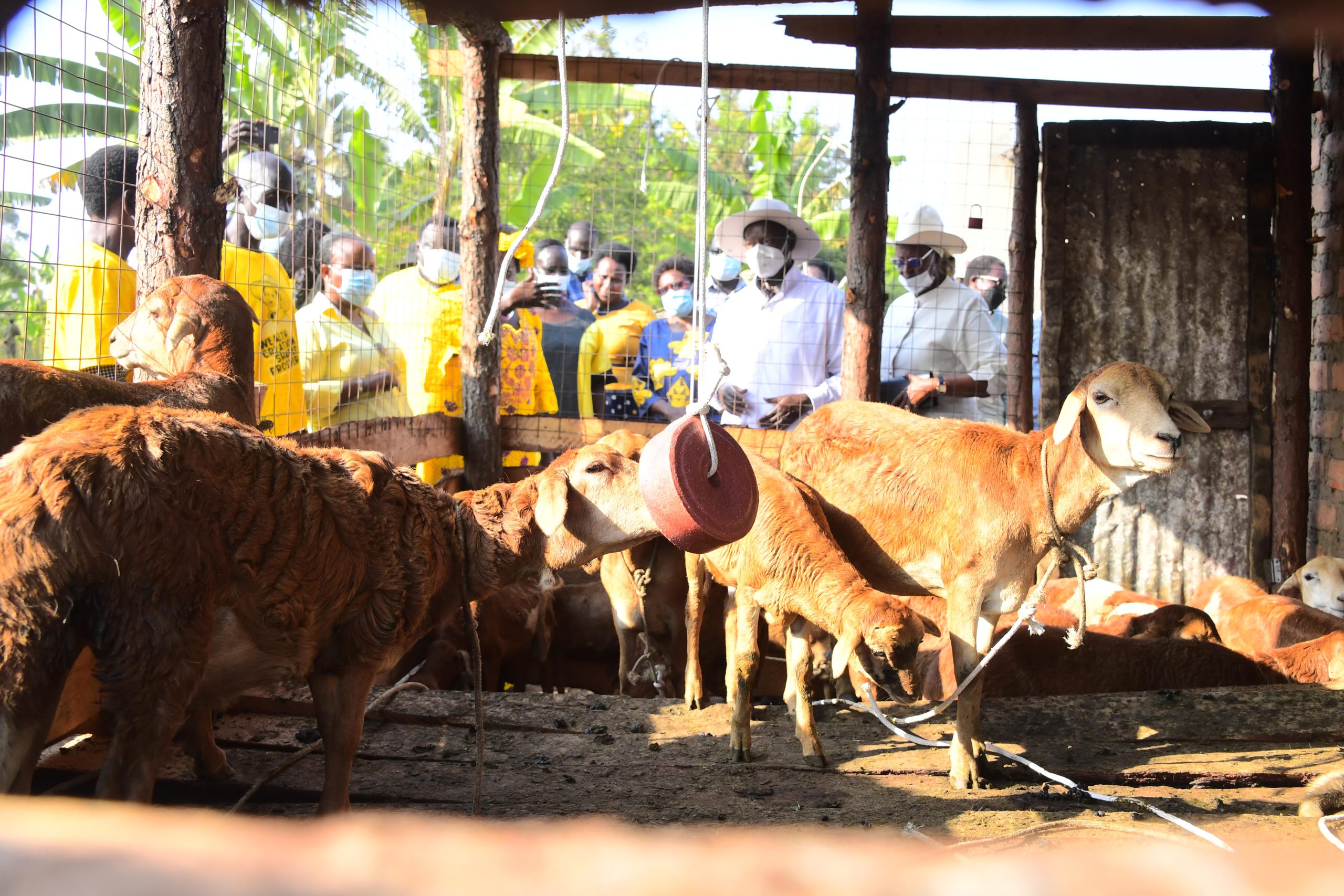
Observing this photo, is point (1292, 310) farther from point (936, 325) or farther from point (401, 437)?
point (401, 437)

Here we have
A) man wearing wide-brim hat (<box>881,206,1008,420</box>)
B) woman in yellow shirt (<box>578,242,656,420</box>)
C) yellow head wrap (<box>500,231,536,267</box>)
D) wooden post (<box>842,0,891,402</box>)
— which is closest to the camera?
wooden post (<box>842,0,891,402</box>)

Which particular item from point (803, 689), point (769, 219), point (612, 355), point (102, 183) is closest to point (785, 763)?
point (803, 689)

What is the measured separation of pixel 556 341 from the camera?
13047 mm

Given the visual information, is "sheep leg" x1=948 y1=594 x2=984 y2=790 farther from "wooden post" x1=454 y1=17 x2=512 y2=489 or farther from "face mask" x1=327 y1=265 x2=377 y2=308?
"face mask" x1=327 y1=265 x2=377 y2=308

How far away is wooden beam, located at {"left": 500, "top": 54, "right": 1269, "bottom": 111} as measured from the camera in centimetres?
909

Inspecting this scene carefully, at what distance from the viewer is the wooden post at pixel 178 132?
535 cm

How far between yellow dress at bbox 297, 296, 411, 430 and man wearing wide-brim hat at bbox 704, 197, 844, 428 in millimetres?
2957

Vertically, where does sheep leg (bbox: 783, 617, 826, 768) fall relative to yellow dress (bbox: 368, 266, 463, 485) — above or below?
below

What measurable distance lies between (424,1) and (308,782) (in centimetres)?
359

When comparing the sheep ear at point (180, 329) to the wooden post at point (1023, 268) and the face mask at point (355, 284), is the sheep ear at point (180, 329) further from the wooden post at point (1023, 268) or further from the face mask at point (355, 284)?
the wooden post at point (1023, 268)

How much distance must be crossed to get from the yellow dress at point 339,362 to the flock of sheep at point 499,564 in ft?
6.86

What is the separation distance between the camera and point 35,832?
48 centimetres

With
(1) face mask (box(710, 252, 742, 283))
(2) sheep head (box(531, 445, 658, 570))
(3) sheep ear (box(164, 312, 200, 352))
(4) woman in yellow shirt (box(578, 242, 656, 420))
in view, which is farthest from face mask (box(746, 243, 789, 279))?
(2) sheep head (box(531, 445, 658, 570))

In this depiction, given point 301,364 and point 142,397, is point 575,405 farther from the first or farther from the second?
point 142,397
